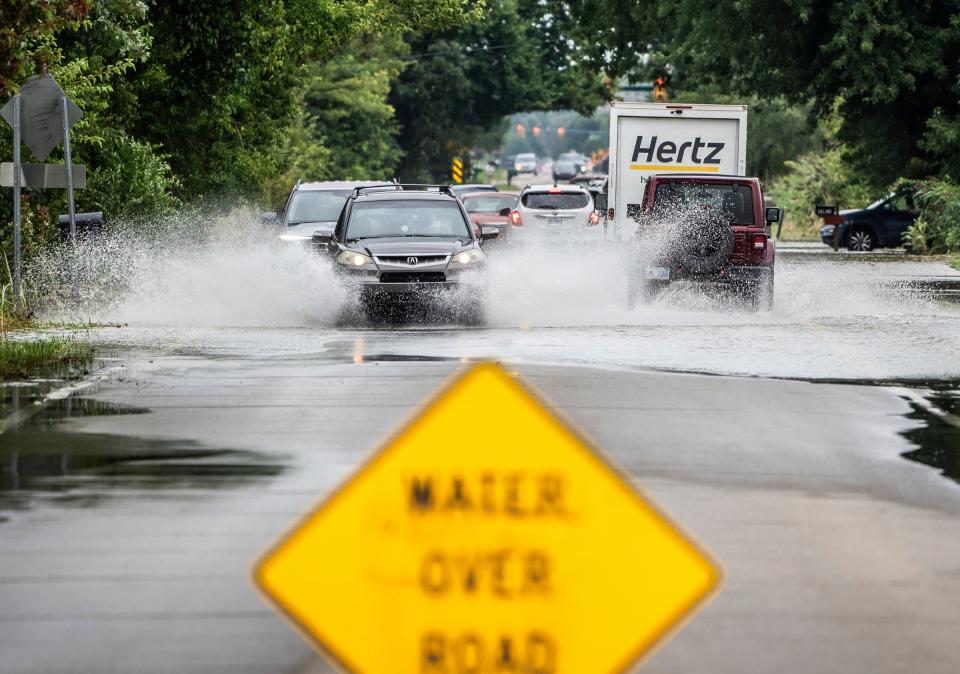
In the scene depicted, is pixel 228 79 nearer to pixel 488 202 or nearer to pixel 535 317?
pixel 488 202

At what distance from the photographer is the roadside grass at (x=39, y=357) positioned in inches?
586

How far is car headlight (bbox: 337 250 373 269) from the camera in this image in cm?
1981

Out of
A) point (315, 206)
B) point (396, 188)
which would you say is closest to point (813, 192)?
point (315, 206)

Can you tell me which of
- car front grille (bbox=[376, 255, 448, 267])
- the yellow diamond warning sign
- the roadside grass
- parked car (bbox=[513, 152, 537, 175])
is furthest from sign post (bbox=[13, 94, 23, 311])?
parked car (bbox=[513, 152, 537, 175])

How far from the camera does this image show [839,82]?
44.3 metres

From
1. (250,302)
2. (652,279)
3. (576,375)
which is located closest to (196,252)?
(250,302)

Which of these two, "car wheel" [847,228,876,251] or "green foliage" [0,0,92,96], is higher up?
"green foliage" [0,0,92,96]

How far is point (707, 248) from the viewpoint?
21.7 meters

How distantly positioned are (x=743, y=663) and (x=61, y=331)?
13.6 metres

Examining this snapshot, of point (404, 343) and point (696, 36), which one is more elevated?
point (696, 36)

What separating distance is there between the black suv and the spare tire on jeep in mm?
2592

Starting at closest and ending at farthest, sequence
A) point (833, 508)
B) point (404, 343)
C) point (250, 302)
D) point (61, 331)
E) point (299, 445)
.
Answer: point (833, 508), point (299, 445), point (404, 343), point (61, 331), point (250, 302)

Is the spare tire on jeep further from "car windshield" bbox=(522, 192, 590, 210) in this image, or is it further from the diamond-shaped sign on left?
"car windshield" bbox=(522, 192, 590, 210)

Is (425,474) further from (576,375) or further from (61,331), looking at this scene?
(61,331)
